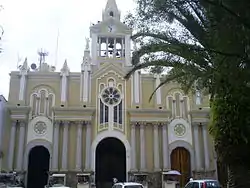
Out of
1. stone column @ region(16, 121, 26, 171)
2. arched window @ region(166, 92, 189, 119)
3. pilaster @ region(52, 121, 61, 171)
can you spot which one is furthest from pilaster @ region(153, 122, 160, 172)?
stone column @ region(16, 121, 26, 171)

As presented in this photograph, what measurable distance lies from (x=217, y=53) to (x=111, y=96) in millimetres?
25616

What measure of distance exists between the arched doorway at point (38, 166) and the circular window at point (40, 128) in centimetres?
146

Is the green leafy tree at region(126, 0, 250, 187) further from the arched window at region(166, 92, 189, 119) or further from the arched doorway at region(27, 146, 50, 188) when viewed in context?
the arched doorway at region(27, 146, 50, 188)

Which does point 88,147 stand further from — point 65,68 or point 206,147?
point 206,147

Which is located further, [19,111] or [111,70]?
[111,70]

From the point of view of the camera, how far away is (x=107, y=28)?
38812mm

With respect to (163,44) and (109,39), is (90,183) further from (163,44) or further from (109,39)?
(163,44)

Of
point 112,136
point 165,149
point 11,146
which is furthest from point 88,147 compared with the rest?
point 165,149

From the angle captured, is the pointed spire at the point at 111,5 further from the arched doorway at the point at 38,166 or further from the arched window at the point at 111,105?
the arched doorway at the point at 38,166

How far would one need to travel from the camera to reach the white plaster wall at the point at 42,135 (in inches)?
1309

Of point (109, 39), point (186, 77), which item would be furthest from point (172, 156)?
point (186, 77)

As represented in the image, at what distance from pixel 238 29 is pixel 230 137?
5039 mm

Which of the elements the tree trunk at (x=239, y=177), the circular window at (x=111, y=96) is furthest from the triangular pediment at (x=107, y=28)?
the tree trunk at (x=239, y=177)

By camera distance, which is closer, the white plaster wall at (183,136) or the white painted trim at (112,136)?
the white painted trim at (112,136)
